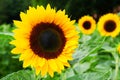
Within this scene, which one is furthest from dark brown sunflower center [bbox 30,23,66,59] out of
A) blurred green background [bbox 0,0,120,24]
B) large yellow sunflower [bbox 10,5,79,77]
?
blurred green background [bbox 0,0,120,24]

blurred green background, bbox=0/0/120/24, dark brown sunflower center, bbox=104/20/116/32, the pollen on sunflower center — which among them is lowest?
the pollen on sunflower center

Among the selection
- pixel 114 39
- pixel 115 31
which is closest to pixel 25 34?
pixel 115 31

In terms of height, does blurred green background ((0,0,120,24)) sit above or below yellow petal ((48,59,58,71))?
above

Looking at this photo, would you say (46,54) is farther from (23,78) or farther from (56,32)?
(23,78)

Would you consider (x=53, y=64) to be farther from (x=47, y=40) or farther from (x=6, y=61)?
(x=6, y=61)

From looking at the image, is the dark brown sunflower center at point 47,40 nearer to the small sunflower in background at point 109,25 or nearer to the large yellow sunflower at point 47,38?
the large yellow sunflower at point 47,38

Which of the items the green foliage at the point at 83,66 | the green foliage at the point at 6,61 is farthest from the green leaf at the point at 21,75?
the green foliage at the point at 6,61

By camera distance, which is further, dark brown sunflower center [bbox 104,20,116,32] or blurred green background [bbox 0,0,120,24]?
blurred green background [bbox 0,0,120,24]

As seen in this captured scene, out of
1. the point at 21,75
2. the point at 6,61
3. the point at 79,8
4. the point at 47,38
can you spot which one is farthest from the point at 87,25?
the point at 79,8

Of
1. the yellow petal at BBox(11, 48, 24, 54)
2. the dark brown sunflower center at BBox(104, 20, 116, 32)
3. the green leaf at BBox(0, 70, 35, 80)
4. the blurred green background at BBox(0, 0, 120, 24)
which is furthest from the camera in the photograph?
the blurred green background at BBox(0, 0, 120, 24)

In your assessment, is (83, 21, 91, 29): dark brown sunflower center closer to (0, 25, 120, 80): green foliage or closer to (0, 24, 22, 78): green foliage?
(0, 25, 120, 80): green foliage
